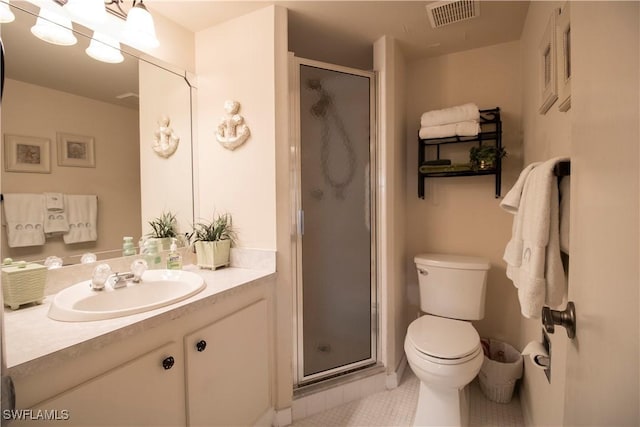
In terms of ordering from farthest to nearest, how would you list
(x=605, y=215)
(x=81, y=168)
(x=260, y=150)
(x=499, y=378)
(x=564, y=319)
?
(x=499, y=378)
(x=260, y=150)
(x=81, y=168)
(x=564, y=319)
(x=605, y=215)

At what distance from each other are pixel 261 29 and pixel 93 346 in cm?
158

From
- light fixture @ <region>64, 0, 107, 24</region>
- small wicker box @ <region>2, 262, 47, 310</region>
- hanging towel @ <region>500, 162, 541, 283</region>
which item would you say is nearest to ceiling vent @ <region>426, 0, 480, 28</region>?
hanging towel @ <region>500, 162, 541, 283</region>

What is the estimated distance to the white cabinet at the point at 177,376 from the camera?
760 millimetres

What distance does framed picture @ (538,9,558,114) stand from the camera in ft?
3.61

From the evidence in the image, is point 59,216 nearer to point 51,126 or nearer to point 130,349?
point 51,126

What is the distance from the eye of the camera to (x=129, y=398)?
2.93 ft

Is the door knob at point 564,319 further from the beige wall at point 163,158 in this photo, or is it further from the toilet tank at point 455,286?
the beige wall at point 163,158

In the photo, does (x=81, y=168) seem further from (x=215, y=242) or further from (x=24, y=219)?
(x=215, y=242)

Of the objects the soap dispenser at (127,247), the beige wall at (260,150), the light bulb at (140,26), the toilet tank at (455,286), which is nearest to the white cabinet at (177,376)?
the beige wall at (260,150)

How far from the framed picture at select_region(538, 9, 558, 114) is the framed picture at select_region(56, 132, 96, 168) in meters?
1.97

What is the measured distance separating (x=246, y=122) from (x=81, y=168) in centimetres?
79

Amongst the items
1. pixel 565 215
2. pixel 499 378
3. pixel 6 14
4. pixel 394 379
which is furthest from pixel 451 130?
pixel 6 14

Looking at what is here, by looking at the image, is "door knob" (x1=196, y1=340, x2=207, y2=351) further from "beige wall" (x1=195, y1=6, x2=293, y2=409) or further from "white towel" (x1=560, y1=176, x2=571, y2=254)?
"white towel" (x1=560, y1=176, x2=571, y2=254)

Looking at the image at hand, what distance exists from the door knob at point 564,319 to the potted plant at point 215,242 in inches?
54.9
